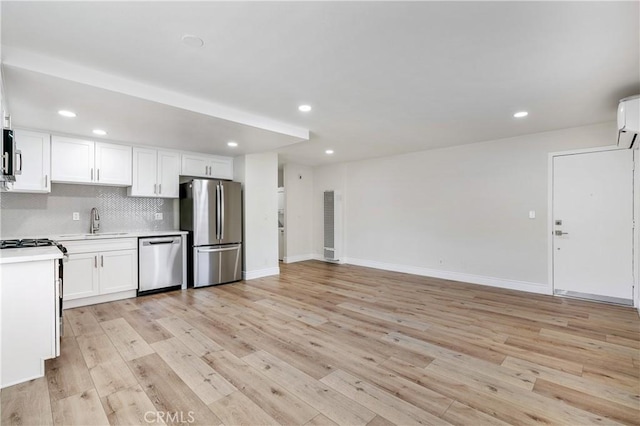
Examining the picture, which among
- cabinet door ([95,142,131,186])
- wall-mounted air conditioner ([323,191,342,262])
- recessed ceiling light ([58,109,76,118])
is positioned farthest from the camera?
wall-mounted air conditioner ([323,191,342,262])

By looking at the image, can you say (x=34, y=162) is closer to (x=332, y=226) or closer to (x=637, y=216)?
(x=332, y=226)

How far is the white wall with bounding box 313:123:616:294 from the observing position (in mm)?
4527

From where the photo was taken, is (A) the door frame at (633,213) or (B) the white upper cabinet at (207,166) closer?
(A) the door frame at (633,213)

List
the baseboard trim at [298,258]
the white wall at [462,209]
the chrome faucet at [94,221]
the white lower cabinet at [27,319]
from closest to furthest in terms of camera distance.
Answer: the white lower cabinet at [27,319] → the chrome faucet at [94,221] → the white wall at [462,209] → the baseboard trim at [298,258]

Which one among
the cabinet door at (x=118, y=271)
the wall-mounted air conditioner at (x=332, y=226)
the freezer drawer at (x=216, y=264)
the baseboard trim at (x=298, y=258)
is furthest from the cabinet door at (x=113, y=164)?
the wall-mounted air conditioner at (x=332, y=226)

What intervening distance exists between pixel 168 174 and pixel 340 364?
165 inches

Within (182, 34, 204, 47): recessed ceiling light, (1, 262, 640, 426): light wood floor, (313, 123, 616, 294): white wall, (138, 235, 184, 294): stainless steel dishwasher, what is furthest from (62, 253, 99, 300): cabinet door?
(313, 123, 616, 294): white wall

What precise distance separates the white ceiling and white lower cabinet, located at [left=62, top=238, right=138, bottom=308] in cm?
158

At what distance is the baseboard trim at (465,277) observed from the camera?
4541mm

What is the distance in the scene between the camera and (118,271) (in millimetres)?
4160

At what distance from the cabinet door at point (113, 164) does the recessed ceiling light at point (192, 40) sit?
3179 millimetres

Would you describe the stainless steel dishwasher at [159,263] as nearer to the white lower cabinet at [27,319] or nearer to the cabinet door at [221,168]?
the cabinet door at [221,168]

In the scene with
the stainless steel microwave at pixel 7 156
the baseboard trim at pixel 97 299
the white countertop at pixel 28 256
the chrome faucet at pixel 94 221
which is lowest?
the baseboard trim at pixel 97 299

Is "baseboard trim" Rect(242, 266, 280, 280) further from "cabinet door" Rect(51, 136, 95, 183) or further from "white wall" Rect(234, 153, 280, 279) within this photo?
"cabinet door" Rect(51, 136, 95, 183)
